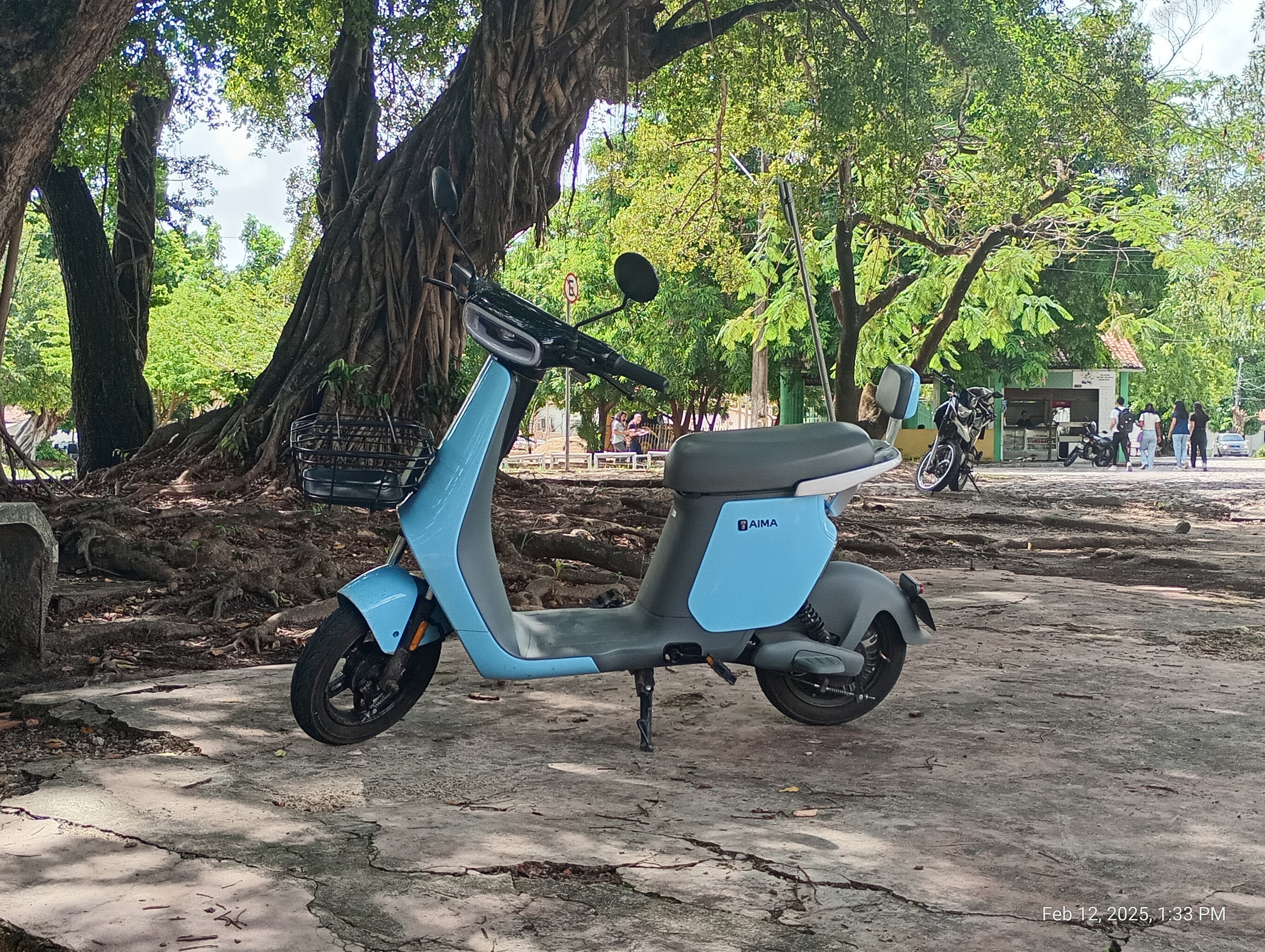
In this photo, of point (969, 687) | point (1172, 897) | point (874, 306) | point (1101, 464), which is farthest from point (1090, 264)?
point (1172, 897)

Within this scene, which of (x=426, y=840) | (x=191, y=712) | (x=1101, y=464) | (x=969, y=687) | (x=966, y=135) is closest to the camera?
(x=426, y=840)

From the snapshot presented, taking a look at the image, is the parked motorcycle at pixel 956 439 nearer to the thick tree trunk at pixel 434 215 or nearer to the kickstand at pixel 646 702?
the thick tree trunk at pixel 434 215

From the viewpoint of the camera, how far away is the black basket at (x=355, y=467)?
377cm

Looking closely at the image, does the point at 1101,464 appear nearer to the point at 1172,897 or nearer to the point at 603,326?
the point at 603,326

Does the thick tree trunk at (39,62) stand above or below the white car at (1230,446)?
above

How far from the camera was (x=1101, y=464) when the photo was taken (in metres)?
30.3

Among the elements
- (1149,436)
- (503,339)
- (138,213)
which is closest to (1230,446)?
(1149,436)

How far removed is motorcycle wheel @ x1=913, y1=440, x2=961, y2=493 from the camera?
1648cm

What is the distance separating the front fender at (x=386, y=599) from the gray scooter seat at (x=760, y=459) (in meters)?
0.89

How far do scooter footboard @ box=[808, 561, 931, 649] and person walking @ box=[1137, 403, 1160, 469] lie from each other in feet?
85.0

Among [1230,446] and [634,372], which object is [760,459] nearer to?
[634,372]

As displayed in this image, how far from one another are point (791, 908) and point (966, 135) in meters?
19.5

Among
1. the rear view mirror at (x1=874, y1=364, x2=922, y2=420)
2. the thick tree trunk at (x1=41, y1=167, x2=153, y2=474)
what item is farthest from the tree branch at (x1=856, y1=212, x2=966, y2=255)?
the rear view mirror at (x1=874, y1=364, x2=922, y2=420)

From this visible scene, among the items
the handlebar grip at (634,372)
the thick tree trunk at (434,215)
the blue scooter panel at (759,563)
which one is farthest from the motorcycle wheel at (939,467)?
the handlebar grip at (634,372)
